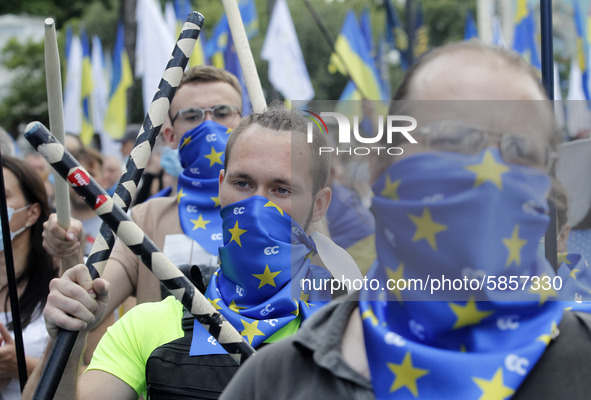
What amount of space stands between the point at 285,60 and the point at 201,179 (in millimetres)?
7387

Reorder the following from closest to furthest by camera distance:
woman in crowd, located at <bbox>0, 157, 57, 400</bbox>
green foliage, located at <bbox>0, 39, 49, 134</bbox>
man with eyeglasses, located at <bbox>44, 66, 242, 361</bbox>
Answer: man with eyeglasses, located at <bbox>44, 66, 242, 361</bbox> → woman in crowd, located at <bbox>0, 157, 57, 400</bbox> → green foliage, located at <bbox>0, 39, 49, 134</bbox>

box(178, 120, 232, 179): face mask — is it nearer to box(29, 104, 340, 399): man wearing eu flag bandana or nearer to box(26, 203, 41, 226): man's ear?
box(26, 203, 41, 226): man's ear

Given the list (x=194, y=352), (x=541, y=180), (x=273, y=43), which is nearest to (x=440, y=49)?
(x=541, y=180)

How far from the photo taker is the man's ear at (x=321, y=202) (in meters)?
2.56

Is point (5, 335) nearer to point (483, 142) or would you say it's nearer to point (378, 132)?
point (378, 132)

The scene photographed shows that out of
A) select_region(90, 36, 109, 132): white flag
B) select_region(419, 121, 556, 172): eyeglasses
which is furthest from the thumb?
select_region(90, 36, 109, 132): white flag

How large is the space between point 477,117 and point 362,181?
569 millimetres

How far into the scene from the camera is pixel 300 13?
45.9 meters

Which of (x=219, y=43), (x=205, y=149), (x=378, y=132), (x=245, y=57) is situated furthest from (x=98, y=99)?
(x=378, y=132)

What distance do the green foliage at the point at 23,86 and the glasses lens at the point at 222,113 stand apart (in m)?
36.1

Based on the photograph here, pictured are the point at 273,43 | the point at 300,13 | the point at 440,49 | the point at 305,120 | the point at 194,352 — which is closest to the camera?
the point at 440,49

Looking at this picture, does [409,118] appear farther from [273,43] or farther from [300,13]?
[300,13]

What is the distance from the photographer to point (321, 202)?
259 centimetres

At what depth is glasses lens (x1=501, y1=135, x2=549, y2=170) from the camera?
1.42 meters
